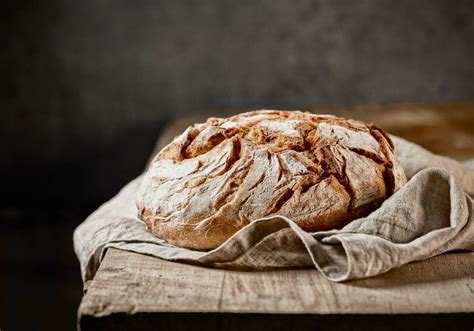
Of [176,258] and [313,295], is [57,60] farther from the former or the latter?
[313,295]

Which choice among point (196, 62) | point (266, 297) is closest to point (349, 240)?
point (266, 297)

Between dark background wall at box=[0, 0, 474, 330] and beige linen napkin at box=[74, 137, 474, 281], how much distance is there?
7.70 feet

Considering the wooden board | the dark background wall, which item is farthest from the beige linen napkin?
the dark background wall

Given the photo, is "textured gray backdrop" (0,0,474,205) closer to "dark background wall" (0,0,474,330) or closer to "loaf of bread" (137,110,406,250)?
"dark background wall" (0,0,474,330)

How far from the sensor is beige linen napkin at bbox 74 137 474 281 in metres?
1.20

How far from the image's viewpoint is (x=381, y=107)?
3.24m

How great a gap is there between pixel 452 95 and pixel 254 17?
1096 millimetres

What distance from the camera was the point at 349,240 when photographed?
121cm

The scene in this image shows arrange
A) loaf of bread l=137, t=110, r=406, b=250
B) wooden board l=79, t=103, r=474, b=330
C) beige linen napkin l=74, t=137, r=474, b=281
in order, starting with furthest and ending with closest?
loaf of bread l=137, t=110, r=406, b=250, beige linen napkin l=74, t=137, r=474, b=281, wooden board l=79, t=103, r=474, b=330

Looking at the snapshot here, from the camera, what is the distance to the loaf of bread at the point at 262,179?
1311 millimetres

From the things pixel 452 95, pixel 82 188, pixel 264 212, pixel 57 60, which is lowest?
pixel 82 188

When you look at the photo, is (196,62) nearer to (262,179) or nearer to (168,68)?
(168,68)

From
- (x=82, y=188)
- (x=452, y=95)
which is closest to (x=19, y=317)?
(x=82, y=188)

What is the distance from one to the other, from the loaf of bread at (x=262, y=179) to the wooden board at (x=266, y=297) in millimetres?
104
